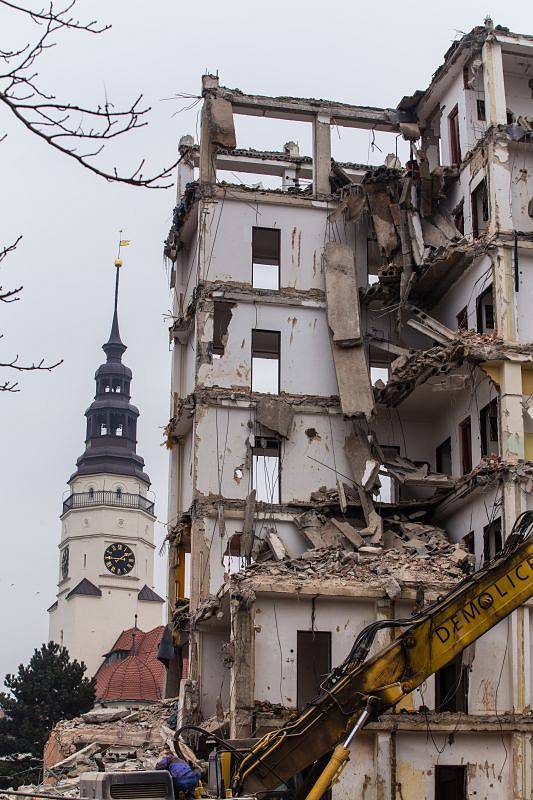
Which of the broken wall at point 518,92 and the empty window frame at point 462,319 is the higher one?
the broken wall at point 518,92

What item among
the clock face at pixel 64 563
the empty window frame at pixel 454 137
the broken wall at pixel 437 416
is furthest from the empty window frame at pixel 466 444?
the clock face at pixel 64 563

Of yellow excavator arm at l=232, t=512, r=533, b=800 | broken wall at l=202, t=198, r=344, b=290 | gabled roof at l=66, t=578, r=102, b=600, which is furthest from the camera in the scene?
gabled roof at l=66, t=578, r=102, b=600

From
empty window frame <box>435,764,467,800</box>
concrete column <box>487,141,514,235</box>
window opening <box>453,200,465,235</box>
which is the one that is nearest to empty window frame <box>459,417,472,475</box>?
concrete column <box>487,141,514,235</box>

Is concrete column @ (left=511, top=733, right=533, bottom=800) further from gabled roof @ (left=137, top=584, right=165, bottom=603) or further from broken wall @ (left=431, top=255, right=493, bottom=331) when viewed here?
gabled roof @ (left=137, top=584, right=165, bottom=603)

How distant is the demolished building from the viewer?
3006cm

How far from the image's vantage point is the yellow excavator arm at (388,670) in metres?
18.1

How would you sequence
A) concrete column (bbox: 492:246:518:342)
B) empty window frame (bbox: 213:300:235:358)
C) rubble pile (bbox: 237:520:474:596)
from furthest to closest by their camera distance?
1. empty window frame (bbox: 213:300:235:358)
2. concrete column (bbox: 492:246:518:342)
3. rubble pile (bbox: 237:520:474:596)

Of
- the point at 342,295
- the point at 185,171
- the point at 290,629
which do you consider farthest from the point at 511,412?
the point at 185,171

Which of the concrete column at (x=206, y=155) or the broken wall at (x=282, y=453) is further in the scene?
the concrete column at (x=206, y=155)

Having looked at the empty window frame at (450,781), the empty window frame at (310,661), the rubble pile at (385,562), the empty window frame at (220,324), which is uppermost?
the empty window frame at (220,324)

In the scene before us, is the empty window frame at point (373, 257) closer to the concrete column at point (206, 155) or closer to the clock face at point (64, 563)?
the concrete column at point (206, 155)

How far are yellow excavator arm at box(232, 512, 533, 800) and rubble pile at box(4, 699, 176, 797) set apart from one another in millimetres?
10749

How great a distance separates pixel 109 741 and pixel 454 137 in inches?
744

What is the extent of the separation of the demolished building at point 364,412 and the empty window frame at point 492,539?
0.19 feet
